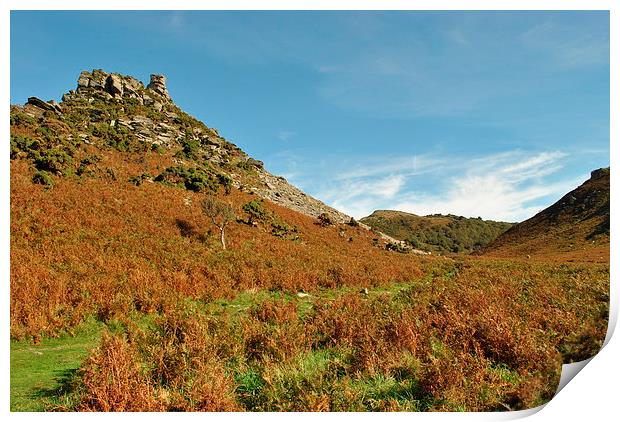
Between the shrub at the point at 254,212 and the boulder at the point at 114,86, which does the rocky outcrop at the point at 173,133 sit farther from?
the shrub at the point at 254,212

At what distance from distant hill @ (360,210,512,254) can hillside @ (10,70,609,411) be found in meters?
95.8

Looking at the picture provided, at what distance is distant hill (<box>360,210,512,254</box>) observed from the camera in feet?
369

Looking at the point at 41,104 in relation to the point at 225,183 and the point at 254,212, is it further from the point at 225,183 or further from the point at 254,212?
the point at 254,212

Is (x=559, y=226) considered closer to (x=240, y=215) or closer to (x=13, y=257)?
(x=240, y=215)

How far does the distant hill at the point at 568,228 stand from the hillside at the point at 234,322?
3941 cm

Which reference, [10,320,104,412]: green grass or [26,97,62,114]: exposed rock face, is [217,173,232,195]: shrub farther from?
[10,320,104,412]: green grass

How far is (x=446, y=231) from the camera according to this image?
12369 cm

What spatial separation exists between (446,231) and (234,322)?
412 feet

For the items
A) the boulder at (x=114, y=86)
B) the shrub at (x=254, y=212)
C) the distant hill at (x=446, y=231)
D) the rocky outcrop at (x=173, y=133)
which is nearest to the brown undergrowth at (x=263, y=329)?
the shrub at (x=254, y=212)

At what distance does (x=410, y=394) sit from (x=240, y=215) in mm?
24839

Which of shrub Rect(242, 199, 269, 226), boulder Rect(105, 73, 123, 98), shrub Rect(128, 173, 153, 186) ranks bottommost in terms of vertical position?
shrub Rect(242, 199, 269, 226)

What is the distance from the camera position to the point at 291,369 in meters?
5.18

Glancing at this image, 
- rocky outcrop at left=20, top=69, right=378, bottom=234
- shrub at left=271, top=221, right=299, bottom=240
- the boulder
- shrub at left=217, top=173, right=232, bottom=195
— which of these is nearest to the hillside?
shrub at left=271, top=221, right=299, bottom=240
